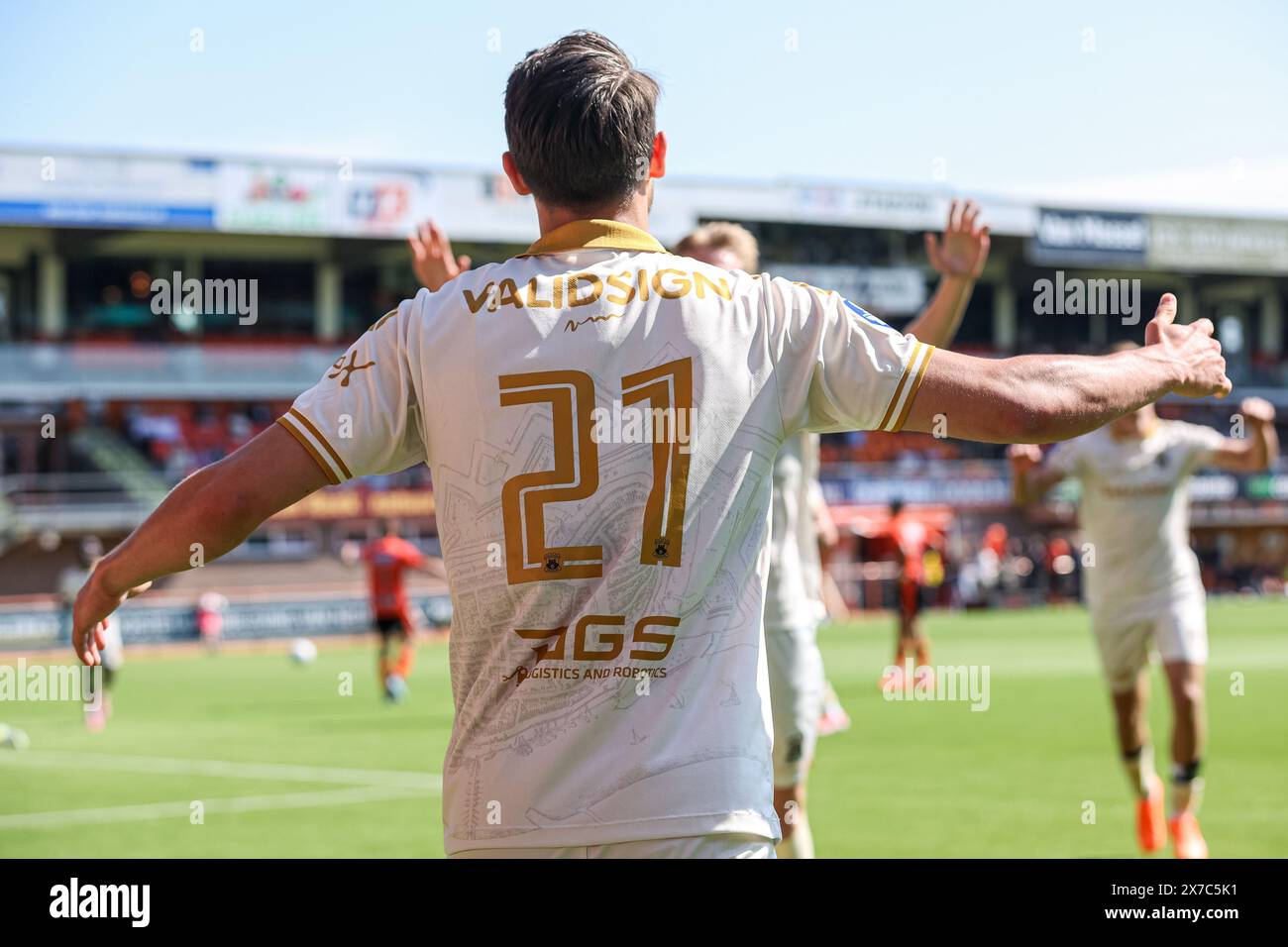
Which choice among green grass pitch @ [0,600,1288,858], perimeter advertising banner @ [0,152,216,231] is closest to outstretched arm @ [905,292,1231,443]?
green grass pitch @ [0,600,1288,858]

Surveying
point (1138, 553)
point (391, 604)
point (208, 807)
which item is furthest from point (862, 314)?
point (391, 604)

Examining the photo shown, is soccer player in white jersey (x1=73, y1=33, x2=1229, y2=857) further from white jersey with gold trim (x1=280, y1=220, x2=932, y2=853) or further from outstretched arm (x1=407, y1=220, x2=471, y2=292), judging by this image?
outstretched arm (x1=407, y1=220, x2=471, y2=292)

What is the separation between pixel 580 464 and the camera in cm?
259

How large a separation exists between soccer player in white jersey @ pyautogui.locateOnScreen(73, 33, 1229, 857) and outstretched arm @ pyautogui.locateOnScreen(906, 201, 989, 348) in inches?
60.4

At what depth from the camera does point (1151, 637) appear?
8.90 metres

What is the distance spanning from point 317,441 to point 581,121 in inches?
26.1

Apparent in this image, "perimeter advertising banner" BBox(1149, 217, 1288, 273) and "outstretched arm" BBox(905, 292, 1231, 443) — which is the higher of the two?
"perimeter advertising banner" BBox(1149, 217, 1288, 273)

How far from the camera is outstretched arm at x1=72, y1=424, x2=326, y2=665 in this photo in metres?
2.57

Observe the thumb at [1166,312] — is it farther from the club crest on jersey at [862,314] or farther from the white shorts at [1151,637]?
the white shorts at [1151,637]

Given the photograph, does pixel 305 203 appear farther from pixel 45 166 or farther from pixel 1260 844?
pixel 1260 844

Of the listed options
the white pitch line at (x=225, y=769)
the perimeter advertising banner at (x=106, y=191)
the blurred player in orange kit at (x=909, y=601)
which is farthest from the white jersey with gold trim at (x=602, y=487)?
the perimeter advertising banner at (x=106, y=191)

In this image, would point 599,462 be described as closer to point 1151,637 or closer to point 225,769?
point 1151,637

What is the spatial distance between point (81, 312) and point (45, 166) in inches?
246

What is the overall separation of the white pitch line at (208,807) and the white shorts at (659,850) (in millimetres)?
7577
